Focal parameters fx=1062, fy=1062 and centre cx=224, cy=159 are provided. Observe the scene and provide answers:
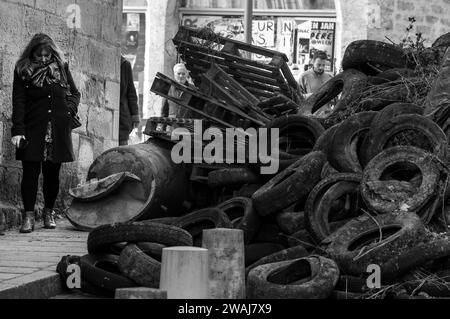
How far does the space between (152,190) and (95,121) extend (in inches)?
99.4

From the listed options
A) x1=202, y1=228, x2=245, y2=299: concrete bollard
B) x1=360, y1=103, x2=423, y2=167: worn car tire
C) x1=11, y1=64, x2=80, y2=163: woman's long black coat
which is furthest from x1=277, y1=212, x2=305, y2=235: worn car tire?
x1=11, y1=64, x2=80, y2=163: woman's long black coat

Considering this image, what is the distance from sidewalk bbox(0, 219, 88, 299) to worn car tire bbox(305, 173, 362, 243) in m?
2.04

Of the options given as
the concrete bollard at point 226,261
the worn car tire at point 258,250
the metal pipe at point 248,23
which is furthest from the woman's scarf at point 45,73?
the metal pipe at point 248,23

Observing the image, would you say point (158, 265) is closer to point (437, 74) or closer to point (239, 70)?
point (437, 74)

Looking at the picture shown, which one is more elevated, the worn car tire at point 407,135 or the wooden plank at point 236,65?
the wooden plank at point 236,65

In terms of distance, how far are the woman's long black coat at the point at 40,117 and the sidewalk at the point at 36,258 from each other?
2.59 feet

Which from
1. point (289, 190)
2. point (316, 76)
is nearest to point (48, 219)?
point (289, 190)

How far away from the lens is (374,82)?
444 inches

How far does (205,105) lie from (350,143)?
2556 millimetres

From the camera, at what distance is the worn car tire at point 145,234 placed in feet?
26.1

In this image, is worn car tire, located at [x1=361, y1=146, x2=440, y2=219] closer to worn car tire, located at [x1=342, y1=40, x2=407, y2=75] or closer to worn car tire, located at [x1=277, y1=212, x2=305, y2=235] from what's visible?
worn car tire, located at [x1=277, y1=212, x2=305, y2=235]

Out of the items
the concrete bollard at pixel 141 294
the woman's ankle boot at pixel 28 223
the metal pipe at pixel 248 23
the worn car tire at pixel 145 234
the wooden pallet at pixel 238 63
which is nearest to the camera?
the concrete bollard at pixel 141 294

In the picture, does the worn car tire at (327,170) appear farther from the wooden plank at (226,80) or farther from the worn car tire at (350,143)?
the wooden plank at (226,80)

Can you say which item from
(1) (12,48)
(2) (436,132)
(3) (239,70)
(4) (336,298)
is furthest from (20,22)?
(4) (336,298)
